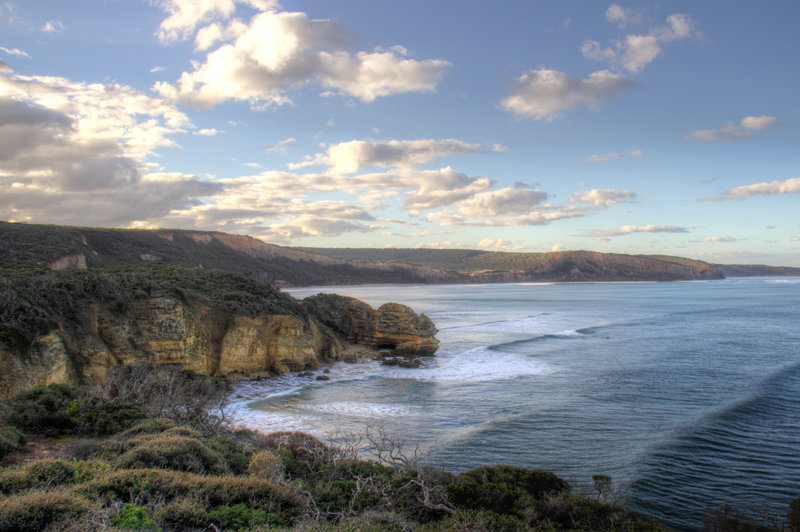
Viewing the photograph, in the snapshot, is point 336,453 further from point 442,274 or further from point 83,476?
point 442,274

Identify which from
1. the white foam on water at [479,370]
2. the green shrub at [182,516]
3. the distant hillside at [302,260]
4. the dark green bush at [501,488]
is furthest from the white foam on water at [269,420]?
the distant hillside at [302,260]

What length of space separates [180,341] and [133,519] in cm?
1472

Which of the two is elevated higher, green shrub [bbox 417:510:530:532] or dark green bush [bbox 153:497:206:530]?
dark green bush [bbox 153:497:206:530]

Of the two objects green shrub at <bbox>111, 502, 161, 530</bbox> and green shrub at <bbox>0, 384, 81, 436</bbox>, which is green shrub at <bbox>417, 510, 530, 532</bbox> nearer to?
green shrub at <bbox>111, 502, 161, 530</bbox>

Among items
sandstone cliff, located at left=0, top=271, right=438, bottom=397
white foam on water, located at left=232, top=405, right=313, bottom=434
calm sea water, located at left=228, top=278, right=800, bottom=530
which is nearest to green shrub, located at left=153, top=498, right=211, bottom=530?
calm sea water, located at left=228, top=278, right=800, bottom=530

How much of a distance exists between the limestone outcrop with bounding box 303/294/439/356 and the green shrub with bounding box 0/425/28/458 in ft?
67.4

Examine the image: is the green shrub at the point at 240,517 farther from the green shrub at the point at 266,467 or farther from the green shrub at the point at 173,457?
the green shrub at the point at 173,457

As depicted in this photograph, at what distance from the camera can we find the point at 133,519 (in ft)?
17.4

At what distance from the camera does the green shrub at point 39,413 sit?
10006mm

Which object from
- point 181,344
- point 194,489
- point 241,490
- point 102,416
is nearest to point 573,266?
point 181,344

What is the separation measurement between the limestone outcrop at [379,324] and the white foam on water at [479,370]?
251cm

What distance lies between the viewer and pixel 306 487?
8062mm

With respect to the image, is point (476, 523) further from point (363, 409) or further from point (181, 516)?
point (363, 409)

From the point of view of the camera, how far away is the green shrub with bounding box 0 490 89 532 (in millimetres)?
4832
